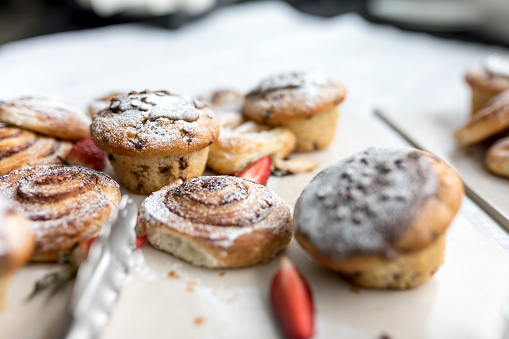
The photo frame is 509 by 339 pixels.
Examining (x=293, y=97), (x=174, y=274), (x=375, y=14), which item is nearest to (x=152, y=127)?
(x=174, y=274)

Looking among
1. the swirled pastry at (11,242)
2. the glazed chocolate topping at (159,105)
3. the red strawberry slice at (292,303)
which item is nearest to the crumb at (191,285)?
the red strawberry slice at (292,303)

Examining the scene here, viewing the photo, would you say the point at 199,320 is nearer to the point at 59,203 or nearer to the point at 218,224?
the point at 218,224

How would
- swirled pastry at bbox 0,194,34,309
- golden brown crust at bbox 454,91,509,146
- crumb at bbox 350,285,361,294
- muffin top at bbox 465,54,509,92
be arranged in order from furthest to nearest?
1. muffin top at bbox 465,54,509,92
2. golden brown crust at bbox 454,91,509,146
3. crumb at bbox 350,285,361,294
4. swirled pastry at bbox 0,194,34,309

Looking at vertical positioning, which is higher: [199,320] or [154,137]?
[154,137]

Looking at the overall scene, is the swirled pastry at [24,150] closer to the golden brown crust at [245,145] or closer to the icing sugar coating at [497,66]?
the golden brown crust at [245,145]

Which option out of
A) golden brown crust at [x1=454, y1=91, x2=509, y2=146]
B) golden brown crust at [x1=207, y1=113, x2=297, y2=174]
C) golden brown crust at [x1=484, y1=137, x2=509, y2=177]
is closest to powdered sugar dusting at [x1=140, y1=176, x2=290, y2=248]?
golden brown crust at [x1=207, y1=113, x2=297, y2=174]

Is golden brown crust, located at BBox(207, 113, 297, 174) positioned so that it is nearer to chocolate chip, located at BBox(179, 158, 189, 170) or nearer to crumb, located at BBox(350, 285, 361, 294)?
chocolate chip, located at BBox(179, 158, 189, 170)
